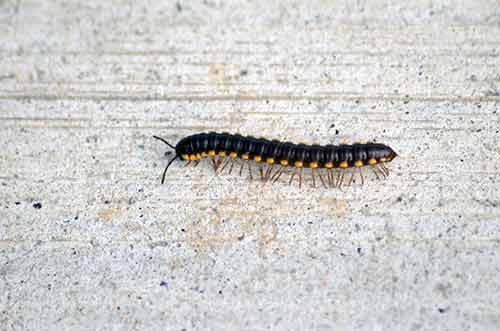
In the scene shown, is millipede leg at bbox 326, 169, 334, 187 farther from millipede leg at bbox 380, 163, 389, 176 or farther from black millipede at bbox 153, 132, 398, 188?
millipede leg at bbox 380, 163, 389, 176

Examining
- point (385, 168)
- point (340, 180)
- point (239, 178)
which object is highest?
point (385, 168)

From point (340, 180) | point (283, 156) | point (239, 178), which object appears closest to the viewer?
point (283, 156)

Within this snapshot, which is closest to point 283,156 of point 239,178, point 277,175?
point 277,175

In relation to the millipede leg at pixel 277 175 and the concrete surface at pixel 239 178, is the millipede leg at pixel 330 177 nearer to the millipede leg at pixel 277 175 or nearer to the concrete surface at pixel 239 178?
the concrete surface at pixel 239 178

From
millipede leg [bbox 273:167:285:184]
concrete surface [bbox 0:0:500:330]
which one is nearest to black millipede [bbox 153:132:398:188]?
millipede leg [bbox 273:167:285:184]

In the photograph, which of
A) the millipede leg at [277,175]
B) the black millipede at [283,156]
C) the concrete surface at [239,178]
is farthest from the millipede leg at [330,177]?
the millipede leg at [277,175]

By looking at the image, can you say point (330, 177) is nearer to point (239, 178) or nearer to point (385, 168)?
point (385, 168)
